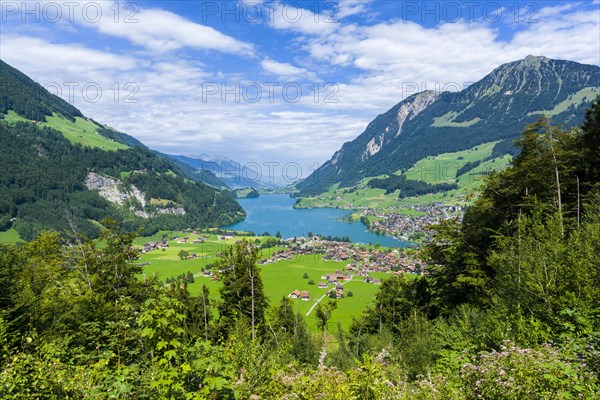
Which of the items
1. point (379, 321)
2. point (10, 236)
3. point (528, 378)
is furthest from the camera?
point (10, 236)

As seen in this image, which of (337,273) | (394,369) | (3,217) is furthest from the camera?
(3,217)

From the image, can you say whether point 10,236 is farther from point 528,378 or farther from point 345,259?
point 528,378

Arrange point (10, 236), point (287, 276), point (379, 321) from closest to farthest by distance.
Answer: point (379, 321)
point (287, 276)
point (10, 236)

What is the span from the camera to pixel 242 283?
25734 millimetres

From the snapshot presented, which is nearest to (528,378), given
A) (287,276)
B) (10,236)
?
(287,276)

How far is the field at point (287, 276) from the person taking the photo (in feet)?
261

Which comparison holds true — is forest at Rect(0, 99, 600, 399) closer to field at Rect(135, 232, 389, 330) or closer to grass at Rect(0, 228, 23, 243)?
field at Rect(135, 232, 389, 330)

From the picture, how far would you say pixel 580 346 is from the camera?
19.1ft

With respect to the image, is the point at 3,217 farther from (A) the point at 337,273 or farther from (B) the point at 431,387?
(B) the point at 431,387

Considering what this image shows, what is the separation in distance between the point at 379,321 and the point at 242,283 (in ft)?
58.0

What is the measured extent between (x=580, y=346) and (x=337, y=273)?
367 ft

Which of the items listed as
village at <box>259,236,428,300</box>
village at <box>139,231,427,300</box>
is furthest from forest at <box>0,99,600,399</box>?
village at <box>259,236,428,300</box>

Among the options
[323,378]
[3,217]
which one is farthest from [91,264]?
[3,217]

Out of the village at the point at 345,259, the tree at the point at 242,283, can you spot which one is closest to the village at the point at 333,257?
the village at the point at 345,259
